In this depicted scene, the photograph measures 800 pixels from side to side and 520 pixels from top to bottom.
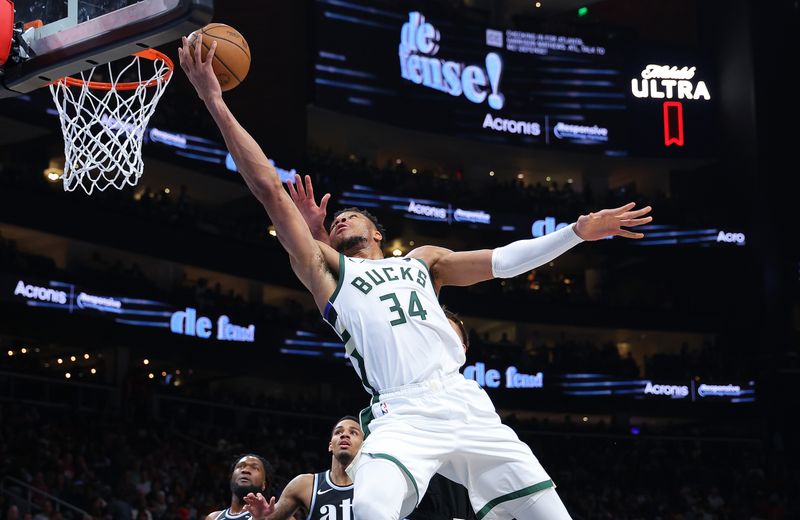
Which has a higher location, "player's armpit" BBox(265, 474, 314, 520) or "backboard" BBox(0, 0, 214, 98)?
"backboard" BBox(0, 0, 214, 98)

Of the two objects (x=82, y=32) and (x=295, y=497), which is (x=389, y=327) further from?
(x=295, y=497)

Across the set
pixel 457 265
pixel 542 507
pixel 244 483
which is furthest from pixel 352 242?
pixel 244 483

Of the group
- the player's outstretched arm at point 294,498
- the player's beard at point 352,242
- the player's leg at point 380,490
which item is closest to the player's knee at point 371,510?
the player's leg at point 380,490

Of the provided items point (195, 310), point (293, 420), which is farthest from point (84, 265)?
point (293, 420)

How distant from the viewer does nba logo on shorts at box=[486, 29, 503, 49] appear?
35.9m

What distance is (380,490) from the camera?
492cm

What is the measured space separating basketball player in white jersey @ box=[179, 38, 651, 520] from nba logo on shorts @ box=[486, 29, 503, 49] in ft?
102

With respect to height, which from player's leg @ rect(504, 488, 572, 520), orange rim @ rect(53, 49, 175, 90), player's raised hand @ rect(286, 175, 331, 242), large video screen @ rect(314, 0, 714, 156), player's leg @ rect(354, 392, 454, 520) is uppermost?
large video screen @ rect(314, 0, 714, 156)

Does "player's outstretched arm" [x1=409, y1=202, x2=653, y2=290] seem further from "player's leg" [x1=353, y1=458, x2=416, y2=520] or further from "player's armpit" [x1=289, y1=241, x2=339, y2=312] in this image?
"player's leg" [x1=353, y1=458, x2=416, y2=520]

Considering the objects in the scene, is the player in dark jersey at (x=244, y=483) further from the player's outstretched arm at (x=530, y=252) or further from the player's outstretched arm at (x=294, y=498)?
the player's outstretched arm at (x=530, y=252)

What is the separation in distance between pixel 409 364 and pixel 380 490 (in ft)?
2.29

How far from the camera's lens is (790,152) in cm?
3509

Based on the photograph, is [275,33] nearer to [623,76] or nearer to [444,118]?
[444,118]

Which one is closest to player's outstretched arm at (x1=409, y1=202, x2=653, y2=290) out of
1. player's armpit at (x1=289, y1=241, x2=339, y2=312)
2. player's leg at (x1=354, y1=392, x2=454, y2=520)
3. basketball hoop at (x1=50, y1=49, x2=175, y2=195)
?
player's armpit at (x1=289, y1=241, x2=339, y2=312)
